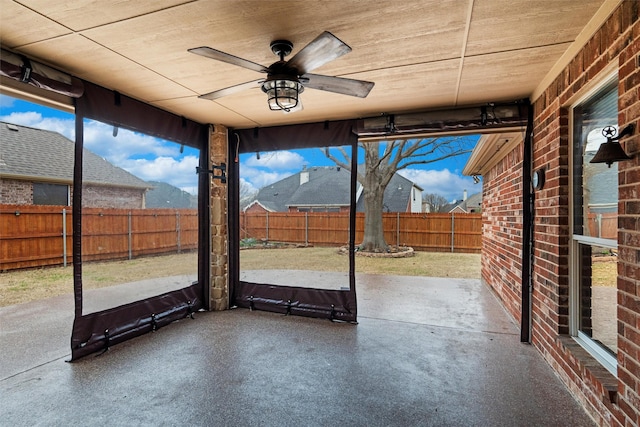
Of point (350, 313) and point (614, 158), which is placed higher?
point (614, 158)

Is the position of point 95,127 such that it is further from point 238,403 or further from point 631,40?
point 631,40

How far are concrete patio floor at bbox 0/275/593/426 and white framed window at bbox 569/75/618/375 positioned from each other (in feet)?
1.61

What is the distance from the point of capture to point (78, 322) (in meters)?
2.96

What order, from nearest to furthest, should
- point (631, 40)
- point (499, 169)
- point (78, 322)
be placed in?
point (631, 40) < point (78, 322) < point (499, 169)

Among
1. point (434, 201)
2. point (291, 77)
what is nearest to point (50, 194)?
point (291, 77)

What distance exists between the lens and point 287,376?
8.75ft

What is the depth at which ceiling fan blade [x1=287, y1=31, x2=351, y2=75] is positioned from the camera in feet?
5.63

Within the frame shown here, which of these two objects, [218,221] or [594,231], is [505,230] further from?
[218,221]

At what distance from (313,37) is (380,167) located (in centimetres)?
901

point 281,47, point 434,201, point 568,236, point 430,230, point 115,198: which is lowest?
point 430,230

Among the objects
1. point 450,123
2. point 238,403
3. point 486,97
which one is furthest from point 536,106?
point 238,403

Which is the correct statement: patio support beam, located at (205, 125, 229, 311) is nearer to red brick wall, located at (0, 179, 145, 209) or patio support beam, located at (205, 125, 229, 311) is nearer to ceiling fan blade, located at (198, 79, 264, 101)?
red brick wall, located at (0, 179, 145, 209)

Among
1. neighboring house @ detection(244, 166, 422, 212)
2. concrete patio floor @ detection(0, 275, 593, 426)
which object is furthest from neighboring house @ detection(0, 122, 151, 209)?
concrete patio floor @ detection(0, 275, 593, 426)

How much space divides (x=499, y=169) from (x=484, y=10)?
4.06m
